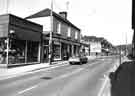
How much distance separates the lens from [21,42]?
1734 centimetres

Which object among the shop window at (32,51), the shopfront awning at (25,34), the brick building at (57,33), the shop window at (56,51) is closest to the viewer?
the shopfront awning at (25,34)

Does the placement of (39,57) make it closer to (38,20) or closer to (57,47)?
(57,47)

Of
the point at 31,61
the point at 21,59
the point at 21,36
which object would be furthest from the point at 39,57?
the point at 21,36

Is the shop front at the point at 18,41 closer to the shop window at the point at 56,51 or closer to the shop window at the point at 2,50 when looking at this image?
the shop window at the point at 2,50

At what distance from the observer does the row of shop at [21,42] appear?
15.1m

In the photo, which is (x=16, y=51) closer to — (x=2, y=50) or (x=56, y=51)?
(x=2, y=50)

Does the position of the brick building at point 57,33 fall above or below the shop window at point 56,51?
above

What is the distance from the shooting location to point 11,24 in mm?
15148

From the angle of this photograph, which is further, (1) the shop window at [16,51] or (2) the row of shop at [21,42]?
(1) the shop window at [16,51]

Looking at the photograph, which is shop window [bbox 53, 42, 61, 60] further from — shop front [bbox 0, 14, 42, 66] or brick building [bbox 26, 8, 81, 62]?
shop front [bbox 0, 14, 42, 66]

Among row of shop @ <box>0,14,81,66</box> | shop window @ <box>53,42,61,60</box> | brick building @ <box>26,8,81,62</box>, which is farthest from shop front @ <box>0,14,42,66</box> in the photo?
shop window @ <box>53,42,61,60</box>

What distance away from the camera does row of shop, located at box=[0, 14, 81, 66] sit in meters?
15.1

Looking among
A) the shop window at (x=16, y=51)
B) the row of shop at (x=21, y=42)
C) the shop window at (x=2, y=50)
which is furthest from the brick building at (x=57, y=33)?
the shop window at (x=2, y=50)

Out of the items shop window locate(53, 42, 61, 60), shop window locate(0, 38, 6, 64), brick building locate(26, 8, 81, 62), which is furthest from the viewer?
shop window locate(53, 42, 61, 60)
